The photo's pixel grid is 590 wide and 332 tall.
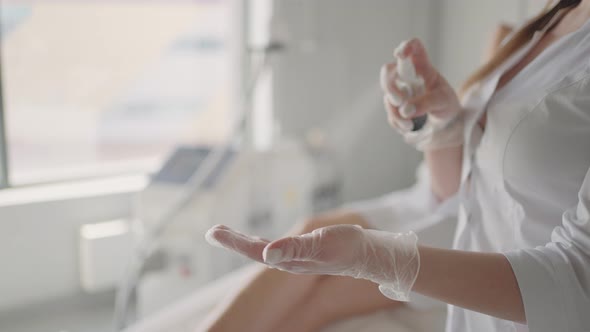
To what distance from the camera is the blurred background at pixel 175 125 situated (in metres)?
1.86

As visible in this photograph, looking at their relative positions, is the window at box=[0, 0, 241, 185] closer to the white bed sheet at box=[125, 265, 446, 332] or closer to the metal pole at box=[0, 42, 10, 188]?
the metal pole at box=[0, 42, 10, 188]

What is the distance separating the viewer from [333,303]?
1325 millimetres

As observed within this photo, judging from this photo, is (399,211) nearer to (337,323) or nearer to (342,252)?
(337,323)

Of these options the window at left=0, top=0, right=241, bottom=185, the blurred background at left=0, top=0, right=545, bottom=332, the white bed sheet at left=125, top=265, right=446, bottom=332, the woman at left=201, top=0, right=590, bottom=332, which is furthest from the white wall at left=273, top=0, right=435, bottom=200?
the woman at left=201, top=0, right=590, bottom=332

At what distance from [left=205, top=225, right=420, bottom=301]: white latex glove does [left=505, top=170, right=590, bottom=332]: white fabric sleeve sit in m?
0.15

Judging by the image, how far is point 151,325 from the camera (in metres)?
1.31

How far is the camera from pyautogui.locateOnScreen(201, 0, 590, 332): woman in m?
0.80

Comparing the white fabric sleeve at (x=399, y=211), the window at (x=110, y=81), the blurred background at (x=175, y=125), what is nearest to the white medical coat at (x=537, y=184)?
the white fabric sleeve at (x=399, y=211)

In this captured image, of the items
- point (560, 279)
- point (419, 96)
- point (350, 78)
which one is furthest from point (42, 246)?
point (560, 279)

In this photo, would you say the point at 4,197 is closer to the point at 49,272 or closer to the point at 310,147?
the point at 49,272

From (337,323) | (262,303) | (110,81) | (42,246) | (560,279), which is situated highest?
(560,279)

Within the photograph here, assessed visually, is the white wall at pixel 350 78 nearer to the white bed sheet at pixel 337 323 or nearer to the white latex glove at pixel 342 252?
the white bed sheet at pixel 337 323

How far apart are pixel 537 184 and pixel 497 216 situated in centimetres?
12

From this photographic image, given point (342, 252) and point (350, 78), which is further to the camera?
point (350, 78)
